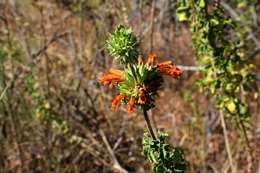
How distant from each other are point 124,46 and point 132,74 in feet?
0.32

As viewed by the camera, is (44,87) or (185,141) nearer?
(44,87)

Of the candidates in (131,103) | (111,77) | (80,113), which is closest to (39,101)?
(80,113)

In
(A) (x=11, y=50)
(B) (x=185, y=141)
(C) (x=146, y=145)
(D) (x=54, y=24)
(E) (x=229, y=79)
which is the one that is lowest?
(B) (x=185, y=141)

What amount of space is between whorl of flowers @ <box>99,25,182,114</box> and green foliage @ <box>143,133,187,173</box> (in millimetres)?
108

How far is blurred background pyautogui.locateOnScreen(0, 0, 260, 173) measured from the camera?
3729 millimetres

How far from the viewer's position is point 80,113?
418 cm

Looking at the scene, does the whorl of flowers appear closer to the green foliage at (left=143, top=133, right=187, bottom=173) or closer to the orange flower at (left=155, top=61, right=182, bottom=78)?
the orange flower at (left=155, top=61, right=182, bottom=78)

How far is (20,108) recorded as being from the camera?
13.4 ft

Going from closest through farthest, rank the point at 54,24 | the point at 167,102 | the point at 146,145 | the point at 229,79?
the point at 146,145
the point at 229,79
the point at 54,24
the point at 167,102

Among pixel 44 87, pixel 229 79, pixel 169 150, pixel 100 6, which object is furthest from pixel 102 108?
pixel 169 150

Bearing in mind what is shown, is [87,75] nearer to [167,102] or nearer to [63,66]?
[63,66]

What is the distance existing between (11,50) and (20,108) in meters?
0.52

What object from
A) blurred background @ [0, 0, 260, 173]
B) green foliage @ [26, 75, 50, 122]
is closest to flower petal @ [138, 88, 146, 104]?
blurred background @ [0, 0, 260, 173]

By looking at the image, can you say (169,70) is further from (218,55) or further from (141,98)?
(218,55)
